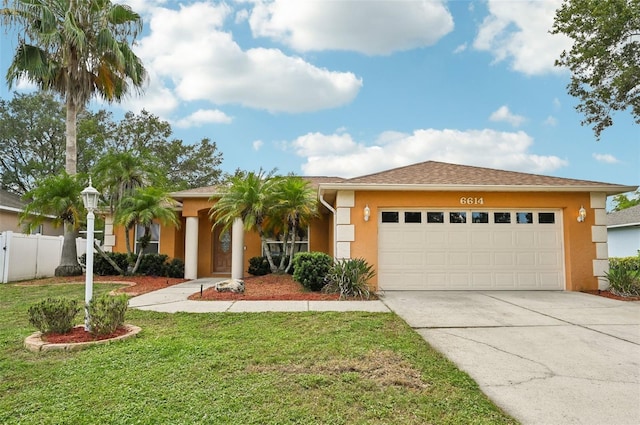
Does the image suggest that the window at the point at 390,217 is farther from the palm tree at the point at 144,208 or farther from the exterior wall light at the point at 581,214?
the palm tree at the point at 144,208

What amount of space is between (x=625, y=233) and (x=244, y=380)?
23764mm

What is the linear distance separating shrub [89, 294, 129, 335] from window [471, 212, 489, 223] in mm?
8626

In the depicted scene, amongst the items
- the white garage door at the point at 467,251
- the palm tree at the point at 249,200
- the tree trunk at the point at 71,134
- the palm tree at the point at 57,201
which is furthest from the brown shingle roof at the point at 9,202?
the white garage door at the point at 467,251

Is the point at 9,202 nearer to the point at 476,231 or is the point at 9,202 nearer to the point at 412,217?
the point at 412,217

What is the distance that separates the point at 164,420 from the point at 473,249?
29.6 feet

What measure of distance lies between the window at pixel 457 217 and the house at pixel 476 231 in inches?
1.1

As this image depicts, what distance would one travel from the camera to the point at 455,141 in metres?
17.3

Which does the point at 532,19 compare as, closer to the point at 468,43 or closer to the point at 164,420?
the point at 468,43

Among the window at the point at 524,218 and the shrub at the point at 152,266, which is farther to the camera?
the shrub at the point at 152,266

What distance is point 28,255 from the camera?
13.4m

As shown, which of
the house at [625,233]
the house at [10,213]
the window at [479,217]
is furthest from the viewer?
the house at [625,233]

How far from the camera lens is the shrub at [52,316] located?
4.99 metres

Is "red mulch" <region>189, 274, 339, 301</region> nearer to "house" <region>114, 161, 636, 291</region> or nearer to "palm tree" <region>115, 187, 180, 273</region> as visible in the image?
"house" <region>114, 161, 636, 291</region>

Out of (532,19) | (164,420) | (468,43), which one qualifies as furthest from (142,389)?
(532,19)
